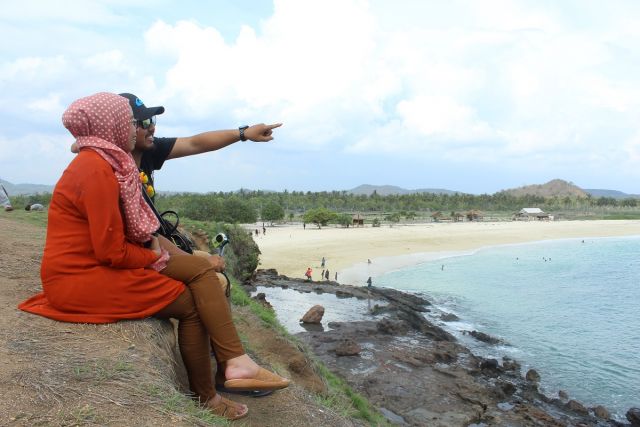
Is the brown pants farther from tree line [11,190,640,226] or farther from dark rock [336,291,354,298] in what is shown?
tree line [11,190,640,226]

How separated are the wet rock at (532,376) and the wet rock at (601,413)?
1.83m

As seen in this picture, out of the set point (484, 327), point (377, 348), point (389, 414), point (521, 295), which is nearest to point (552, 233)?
point (521, 295)

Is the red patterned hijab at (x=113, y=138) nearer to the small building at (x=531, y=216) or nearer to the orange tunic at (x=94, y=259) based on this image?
the orange tunic at (x=94, y=259)

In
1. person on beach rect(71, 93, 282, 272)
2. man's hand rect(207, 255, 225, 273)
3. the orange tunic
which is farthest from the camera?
person on beach rect(71, 93, 282, 272)

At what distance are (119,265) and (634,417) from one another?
1383 centimetres

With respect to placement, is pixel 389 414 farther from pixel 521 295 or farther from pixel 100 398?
pixel 521 295

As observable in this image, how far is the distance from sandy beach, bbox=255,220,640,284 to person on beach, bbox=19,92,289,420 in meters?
27.2

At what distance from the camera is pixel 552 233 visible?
227 feet

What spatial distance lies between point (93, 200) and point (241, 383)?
1.53 m

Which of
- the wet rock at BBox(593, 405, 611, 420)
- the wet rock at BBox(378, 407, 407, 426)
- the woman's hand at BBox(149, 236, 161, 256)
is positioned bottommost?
the wet rock at BBox(593, 405, 611, 420)

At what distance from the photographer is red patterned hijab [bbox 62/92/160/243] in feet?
9.87

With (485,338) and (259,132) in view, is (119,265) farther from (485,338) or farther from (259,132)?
(485,338)

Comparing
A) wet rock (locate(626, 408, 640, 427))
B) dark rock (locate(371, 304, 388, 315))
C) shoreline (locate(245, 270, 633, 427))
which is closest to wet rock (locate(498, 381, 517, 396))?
shoreline (locate(245, 270, 633, 427))

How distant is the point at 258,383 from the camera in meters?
3.24
